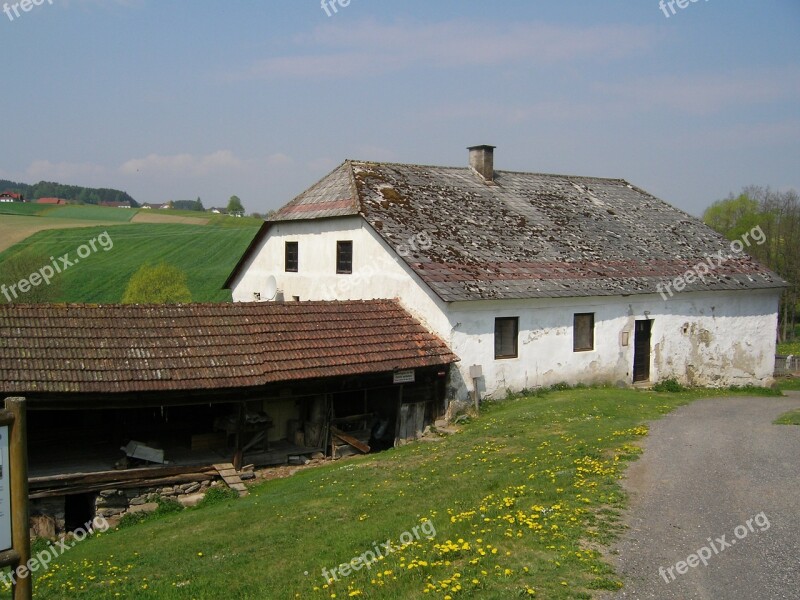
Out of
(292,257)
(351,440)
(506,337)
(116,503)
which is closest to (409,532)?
(116,503)

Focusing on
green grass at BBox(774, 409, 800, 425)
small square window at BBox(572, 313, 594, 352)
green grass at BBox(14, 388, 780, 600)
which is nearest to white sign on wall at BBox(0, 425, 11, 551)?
green grass at BBox(14, 388, 780, 600)

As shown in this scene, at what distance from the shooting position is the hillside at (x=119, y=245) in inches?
1778

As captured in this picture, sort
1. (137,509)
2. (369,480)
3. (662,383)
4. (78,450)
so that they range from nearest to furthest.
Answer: (369,480)
(137,509)
(78,450)
(662,383)

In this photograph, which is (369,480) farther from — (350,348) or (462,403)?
(462,403)

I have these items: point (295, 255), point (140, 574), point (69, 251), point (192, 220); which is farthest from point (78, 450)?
point (192, 220)

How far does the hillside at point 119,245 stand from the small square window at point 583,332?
26.4 metres

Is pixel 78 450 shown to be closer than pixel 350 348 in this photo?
Yes

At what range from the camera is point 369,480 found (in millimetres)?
12336

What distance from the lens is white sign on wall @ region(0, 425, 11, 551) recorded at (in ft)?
16.5

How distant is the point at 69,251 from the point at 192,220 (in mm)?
24475

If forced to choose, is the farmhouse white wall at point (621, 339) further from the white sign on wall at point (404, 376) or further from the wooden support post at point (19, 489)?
the wooden support post at point (19, 489)

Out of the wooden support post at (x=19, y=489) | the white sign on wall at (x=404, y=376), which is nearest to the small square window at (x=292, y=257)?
the white sign on wall at (x=404, y=376)

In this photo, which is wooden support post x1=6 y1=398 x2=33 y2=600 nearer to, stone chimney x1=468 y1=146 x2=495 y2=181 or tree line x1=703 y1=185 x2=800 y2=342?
stone chimney x1=468 y1=146 x2=495 y2=181

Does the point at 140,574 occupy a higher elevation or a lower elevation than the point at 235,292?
lower
